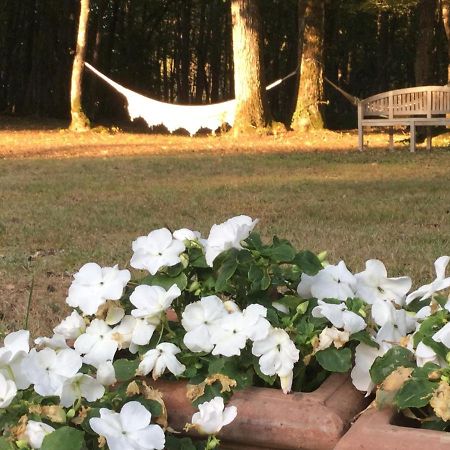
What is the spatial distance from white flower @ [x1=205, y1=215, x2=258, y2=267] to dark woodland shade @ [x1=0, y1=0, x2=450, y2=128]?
51.8 ft

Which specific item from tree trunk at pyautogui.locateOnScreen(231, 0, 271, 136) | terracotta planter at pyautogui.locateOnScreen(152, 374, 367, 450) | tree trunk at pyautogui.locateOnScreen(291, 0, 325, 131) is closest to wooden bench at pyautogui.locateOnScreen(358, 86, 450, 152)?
tree trunk at pyautogui.locateOnScreen(231, 0, 271, 136)

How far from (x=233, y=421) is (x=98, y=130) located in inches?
513

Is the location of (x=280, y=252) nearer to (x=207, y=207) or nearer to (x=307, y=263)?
(x=307, y=263)

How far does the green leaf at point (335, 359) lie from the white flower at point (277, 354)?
1.7 inches

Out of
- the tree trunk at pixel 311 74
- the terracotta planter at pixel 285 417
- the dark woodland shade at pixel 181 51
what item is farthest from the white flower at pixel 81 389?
the dark woodland shade at pixel 181 51

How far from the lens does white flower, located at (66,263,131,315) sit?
1423mm

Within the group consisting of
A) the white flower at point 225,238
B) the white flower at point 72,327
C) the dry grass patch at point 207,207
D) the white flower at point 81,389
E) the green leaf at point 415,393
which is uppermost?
the white flower at point 225,238

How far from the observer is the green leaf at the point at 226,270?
53.9 inches

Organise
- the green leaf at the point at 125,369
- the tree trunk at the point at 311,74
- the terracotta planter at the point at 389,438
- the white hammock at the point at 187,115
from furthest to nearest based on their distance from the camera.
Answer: the tree trunk at the point at 311,74 < the white hammock at the point at 187,115 < the green leaf at the point at 125,369 < the terracotta planter at the point at 389,438

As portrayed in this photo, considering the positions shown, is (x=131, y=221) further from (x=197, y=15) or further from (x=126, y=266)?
(x=197, y=15)

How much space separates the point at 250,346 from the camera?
138 cm

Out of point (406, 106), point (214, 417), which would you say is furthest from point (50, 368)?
point (406, 106)

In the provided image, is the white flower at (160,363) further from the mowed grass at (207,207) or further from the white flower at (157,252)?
the mowed grass at (207,207)

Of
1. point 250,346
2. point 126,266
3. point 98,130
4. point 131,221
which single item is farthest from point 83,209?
point 98,130
